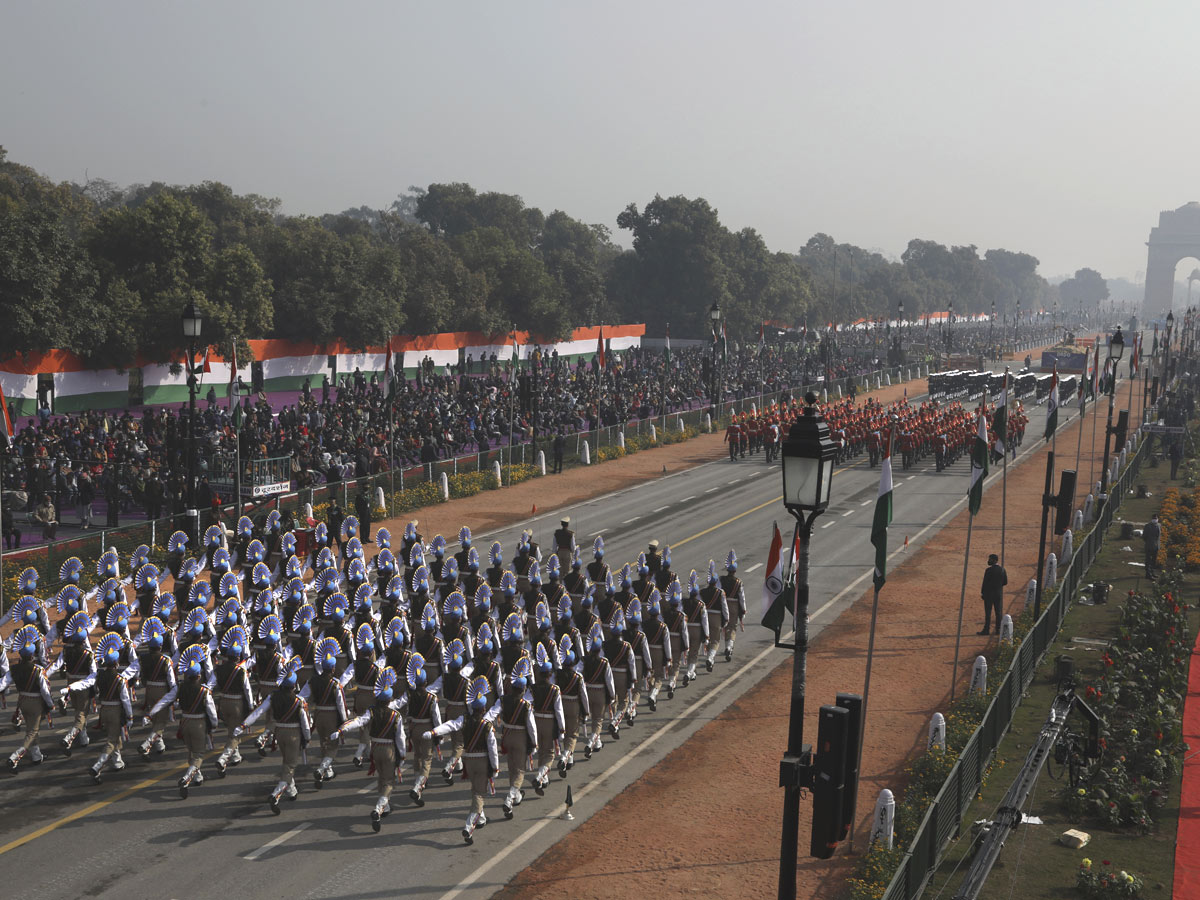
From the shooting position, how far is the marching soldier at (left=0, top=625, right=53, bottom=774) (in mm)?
15625

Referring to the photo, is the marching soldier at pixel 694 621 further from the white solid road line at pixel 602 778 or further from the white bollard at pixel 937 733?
the white bollard at pixel 937 733

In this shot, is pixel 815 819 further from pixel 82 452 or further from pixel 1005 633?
pixel 82 452

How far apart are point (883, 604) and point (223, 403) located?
3794 cm

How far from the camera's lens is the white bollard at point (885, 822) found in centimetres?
1311

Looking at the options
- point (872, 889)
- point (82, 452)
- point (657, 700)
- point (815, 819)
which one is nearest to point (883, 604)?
point (657, 700)

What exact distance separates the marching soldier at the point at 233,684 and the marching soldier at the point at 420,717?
2.59 m

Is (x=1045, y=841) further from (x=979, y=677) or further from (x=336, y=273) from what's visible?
(x=336, y=273)

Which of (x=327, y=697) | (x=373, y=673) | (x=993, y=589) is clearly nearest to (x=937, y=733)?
(x=373, y=673)

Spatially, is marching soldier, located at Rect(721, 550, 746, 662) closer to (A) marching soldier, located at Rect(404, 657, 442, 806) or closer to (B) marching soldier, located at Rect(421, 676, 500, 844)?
(A) marching soldier, located at Rect(404, 657, 442, 806)

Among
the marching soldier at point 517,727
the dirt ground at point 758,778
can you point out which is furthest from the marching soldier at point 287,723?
the dirt ground at point 758,778

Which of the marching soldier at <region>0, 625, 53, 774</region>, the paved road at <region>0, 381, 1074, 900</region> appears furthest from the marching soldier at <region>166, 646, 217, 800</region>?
the marching soldier at <region>0, 625, 53, 774</region>

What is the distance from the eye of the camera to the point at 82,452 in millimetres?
34281

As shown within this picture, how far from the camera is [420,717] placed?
581 inches

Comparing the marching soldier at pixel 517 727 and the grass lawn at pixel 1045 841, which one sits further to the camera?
the marching soldier at pixel 517 727
